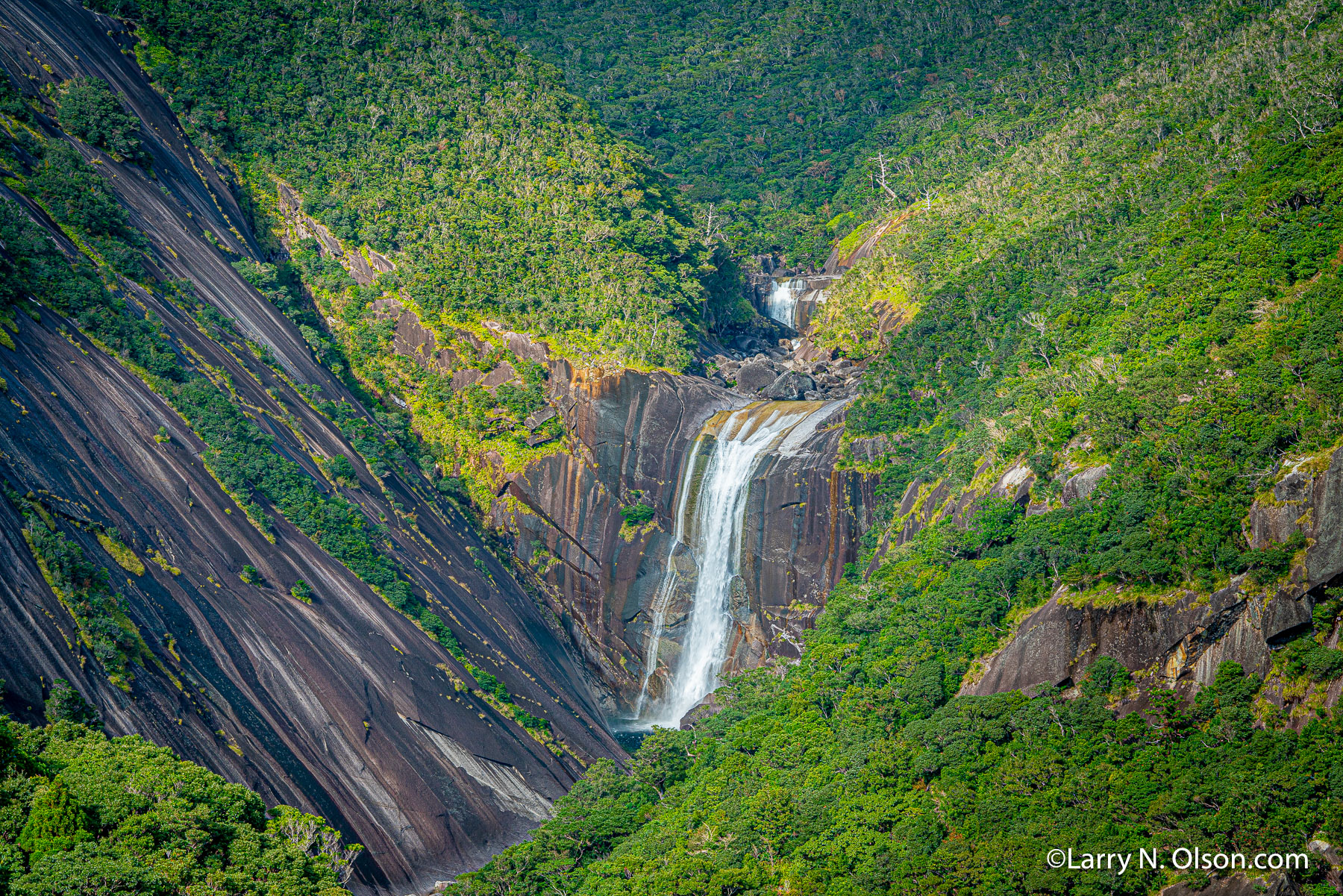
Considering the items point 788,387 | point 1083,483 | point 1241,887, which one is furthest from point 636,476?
point 1241,887

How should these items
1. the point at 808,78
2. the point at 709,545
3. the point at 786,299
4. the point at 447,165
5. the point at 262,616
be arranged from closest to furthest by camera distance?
the point at 262,616
the point at 709,545
the point at 447,165
the point at 786,299
the point at 808,78

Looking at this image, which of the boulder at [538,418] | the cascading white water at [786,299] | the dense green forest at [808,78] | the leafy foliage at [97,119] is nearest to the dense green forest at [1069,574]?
the boulder at [538,418]

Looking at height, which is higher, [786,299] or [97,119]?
[97,119]

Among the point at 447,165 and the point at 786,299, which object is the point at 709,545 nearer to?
the point at 786,299

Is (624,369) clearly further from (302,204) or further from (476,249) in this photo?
(302,204)

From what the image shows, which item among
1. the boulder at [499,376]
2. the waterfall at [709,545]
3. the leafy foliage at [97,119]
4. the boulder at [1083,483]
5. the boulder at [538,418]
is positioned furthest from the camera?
the boulder at [499,376]

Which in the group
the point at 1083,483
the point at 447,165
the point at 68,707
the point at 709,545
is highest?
the point at 447,165

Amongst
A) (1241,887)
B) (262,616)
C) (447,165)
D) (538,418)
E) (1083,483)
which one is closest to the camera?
(1241,887)

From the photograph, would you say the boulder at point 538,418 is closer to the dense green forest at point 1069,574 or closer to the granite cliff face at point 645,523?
the granite cliff face at point 645,523
